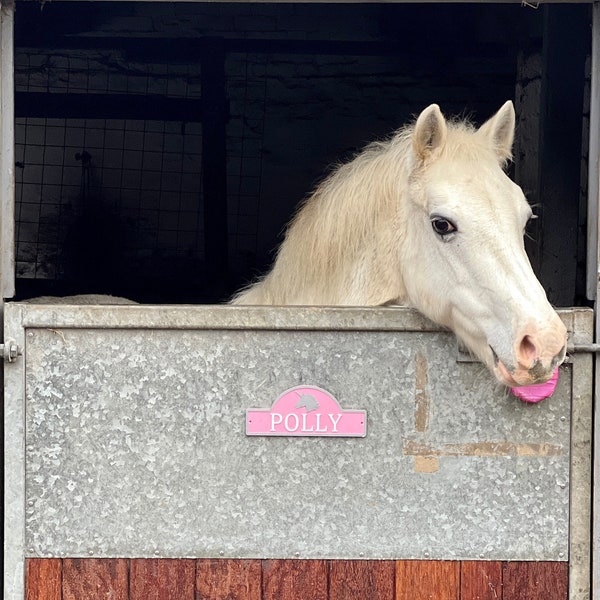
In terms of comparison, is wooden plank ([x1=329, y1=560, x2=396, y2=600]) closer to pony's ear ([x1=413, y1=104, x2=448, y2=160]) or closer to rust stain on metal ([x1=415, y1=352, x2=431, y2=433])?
rust stain on metal ([x1=415, y1=352, x2=431, y2=433])

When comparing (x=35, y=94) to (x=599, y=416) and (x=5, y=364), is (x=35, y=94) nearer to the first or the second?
(x=5, y=364)

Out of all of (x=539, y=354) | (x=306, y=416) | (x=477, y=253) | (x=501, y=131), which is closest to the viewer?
(x=539, y=354)

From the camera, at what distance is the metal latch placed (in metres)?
2.61

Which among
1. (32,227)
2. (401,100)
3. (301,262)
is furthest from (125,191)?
(301,262)

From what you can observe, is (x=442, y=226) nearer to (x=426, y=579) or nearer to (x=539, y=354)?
(x=539, y=354)

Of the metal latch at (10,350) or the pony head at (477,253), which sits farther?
the metal latch at (10,350)

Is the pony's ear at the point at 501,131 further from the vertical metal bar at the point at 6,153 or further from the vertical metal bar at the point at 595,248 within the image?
the vertical metal bar at the point at 6,153

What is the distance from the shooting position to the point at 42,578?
→ 2676 millimetres

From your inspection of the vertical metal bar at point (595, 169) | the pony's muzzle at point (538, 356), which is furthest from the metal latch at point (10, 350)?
the vertical metal bar at point (595, 169)

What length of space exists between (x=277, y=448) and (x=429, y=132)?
3.11 ft

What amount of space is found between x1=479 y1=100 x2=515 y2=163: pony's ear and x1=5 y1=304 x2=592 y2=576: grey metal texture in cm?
56

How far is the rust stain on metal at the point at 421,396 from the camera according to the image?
2.67m

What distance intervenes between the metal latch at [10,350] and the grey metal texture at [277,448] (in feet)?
0.13

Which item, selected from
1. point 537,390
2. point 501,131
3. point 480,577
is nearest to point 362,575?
point 480,577
